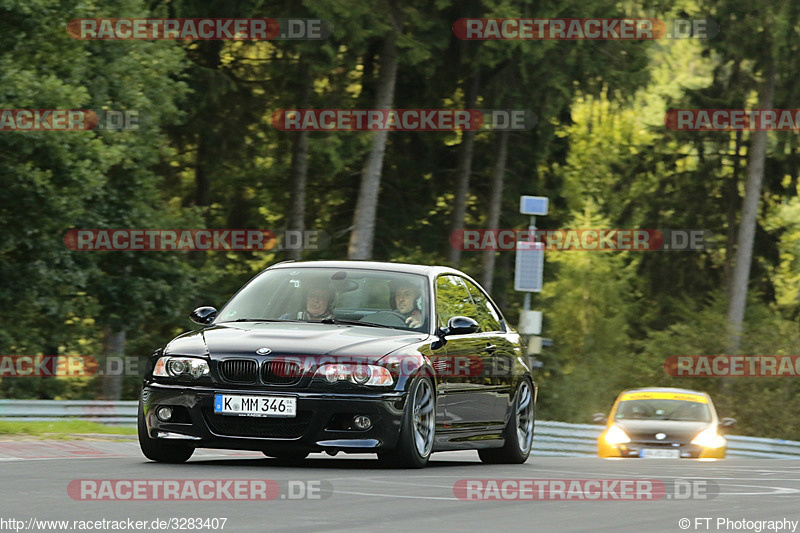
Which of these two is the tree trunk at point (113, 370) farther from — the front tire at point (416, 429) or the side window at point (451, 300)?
the front tire at point (416, 429)

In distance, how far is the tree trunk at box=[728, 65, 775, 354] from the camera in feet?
142

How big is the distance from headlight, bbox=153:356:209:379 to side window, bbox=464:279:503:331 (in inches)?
119

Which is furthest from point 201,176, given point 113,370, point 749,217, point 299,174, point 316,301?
point 316,301

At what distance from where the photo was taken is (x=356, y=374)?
1112cm

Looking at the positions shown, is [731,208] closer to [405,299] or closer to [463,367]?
[463,367]

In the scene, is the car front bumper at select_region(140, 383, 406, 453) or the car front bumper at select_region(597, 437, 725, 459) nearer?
the car front bumper at select_region(140, 383, 406, 453)

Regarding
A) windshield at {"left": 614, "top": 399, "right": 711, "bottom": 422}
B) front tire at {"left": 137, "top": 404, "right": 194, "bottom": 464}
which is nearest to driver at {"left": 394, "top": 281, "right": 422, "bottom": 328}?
front tire at {"left": 137, "top": 404, "right": 194, "bottom": 464}

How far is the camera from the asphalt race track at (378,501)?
784 centimetres

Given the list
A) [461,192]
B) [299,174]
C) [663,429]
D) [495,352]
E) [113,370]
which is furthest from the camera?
[461,192]

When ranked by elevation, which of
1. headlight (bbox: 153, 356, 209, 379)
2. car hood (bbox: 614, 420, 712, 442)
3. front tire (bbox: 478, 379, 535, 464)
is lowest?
car hood (bbox: 614, 420, 712, 442)

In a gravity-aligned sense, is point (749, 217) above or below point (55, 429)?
above

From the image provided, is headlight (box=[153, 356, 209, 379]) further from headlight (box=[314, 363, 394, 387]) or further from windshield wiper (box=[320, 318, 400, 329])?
windshield wiper (box=[320, 318, 400, 329])

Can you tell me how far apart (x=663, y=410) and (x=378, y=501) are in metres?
16.1

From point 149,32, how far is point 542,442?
1414cm
